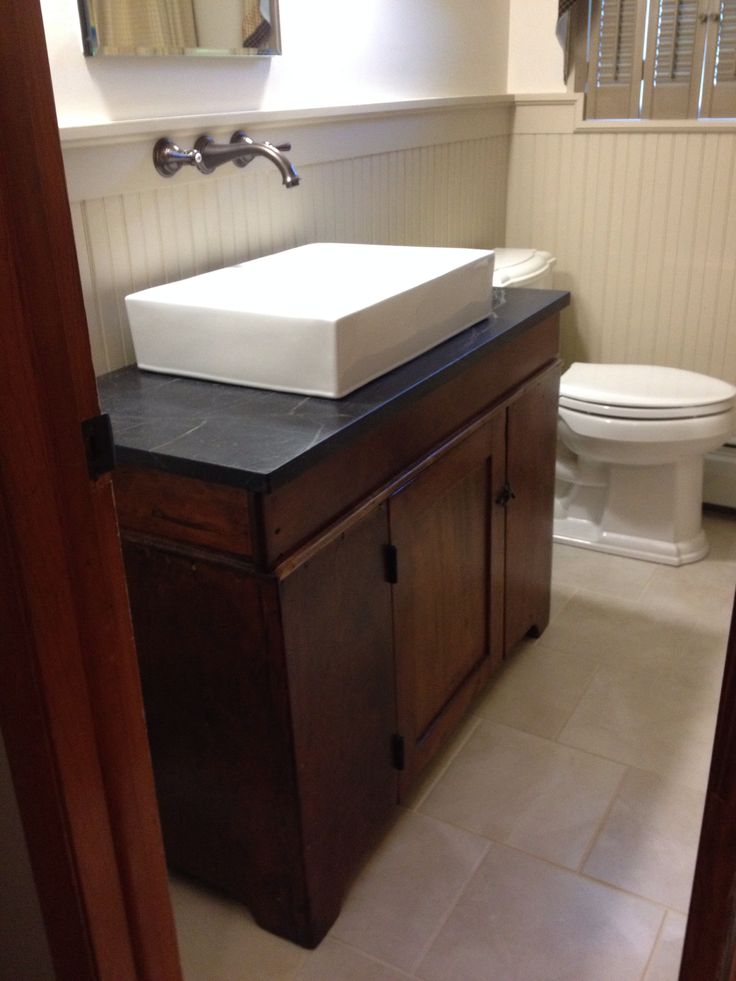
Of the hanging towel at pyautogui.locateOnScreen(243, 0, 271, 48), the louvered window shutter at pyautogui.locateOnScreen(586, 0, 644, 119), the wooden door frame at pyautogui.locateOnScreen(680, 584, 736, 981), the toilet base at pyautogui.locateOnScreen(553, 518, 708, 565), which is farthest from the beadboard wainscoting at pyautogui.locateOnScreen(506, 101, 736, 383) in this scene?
the wooden door frame at pyautogui.locateOnScreen(680, 584, 736, 981)

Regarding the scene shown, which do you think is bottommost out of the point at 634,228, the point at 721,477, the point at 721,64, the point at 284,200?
the point at 721,477

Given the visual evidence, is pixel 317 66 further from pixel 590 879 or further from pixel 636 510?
pixel 590 879

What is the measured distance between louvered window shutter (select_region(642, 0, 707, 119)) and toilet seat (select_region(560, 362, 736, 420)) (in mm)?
725

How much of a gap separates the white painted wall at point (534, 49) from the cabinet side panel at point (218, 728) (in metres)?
2.05

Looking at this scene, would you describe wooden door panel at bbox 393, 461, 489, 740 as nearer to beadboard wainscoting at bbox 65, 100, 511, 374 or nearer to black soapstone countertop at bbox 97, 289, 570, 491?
black soapstone countertop at bbox 97, 289, 570, 491

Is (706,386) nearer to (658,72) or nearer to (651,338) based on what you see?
(651,338)

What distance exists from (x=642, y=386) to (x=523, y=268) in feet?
1.51

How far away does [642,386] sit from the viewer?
2467 millimetres

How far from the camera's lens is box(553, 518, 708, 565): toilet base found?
2.56m

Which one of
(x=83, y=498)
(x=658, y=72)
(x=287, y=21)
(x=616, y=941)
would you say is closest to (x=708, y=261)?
(x=658, y=72)

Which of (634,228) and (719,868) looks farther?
(634,228)

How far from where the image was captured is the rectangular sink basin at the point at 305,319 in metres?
1.29

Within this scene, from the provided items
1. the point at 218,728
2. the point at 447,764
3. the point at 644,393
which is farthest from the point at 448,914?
the point at 644,393

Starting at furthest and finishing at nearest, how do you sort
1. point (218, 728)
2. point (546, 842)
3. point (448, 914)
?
point (546, 842) → point (448, 914) → point (218, 728)
